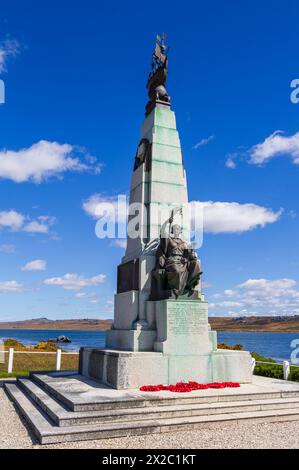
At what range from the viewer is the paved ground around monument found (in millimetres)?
6305

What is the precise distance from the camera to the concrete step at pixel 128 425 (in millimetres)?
6441

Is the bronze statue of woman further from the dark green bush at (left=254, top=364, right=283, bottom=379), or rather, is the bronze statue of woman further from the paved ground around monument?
the dark green bush at (left=254, top=364, right=283, bottom=379)

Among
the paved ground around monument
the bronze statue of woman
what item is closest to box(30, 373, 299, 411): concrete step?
the paved ground around monument

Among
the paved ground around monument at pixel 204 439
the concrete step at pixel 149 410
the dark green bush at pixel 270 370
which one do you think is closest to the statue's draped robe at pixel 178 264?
the concrete step at pixel 149 410

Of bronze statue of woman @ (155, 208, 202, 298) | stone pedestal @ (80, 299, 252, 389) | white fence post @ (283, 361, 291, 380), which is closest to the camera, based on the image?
stone pedestal @ (80, 299, 252, 389)

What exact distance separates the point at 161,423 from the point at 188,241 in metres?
6.11

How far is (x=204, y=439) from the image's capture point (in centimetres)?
660

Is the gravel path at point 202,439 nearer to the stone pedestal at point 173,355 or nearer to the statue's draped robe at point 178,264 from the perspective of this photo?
the stone pedestal at point 173,355

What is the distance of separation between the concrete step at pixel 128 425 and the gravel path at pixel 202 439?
112 mm

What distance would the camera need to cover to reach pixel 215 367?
10.1 metres

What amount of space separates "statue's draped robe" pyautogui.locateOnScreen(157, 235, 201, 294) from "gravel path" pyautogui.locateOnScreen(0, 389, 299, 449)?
3.79 m

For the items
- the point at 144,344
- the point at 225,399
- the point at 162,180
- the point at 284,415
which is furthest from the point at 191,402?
the point at 162,180

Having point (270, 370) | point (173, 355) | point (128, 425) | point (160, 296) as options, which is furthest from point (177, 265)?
point (270, 370)

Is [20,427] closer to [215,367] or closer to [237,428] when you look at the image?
[237,428]
